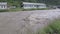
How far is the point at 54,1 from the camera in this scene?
238 ft

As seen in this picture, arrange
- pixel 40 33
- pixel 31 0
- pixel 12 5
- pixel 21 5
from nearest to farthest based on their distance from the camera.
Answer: pixel 40 33
pixel 12 5
pixel 21 5
pixel 31 0

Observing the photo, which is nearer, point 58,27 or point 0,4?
point 58,27

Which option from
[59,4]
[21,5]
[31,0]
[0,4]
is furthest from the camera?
[59,4]

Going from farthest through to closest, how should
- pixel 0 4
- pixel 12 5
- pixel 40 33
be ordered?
pixel 12 5 < pixel 0 4 < pixel 40 33

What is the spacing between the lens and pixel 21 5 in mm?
52969

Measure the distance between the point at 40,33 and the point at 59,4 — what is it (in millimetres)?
66923

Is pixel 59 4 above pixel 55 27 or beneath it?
beneath

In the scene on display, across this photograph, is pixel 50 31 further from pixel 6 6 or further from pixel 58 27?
pixel 6 6

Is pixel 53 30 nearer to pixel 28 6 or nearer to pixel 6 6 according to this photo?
pixel 6 6

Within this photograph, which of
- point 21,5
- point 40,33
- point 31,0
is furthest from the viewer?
point 31,0


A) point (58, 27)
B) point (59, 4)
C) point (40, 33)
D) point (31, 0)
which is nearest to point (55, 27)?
point (58, 27)

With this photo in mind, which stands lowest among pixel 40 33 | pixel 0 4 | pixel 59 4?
pixel 59 4

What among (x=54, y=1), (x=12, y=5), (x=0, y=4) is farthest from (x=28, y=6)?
(x=54, y=1)

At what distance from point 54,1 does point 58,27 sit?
66.9 metres
